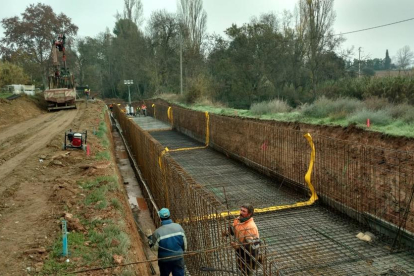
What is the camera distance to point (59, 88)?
97.0 feet

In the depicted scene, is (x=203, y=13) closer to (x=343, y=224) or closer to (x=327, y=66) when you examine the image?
(x=327, y=66)

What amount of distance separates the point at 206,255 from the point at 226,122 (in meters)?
9.57

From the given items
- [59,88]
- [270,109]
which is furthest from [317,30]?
[59,88]

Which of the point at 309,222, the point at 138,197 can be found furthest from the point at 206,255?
the point at 138,197

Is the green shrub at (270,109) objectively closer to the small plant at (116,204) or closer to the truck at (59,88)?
the small plant at (116,204)

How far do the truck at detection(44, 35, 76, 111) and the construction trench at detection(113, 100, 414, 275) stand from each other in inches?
758

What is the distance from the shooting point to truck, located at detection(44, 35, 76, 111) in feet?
93.5

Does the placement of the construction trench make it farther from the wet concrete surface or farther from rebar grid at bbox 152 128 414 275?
the wet concrete surface

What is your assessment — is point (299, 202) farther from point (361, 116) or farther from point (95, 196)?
point (361, 116)

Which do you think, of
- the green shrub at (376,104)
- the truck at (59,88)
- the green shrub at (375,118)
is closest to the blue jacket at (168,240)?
the green shrub at (375,118)

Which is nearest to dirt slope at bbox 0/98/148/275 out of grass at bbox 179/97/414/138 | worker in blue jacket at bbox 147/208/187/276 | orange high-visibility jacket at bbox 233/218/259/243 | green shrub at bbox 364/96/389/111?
worker in blue jacket at bbox 147/208/187/276

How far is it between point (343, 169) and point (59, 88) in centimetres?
2704

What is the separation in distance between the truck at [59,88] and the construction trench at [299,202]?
19.3 metres

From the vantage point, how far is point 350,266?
217 inches
